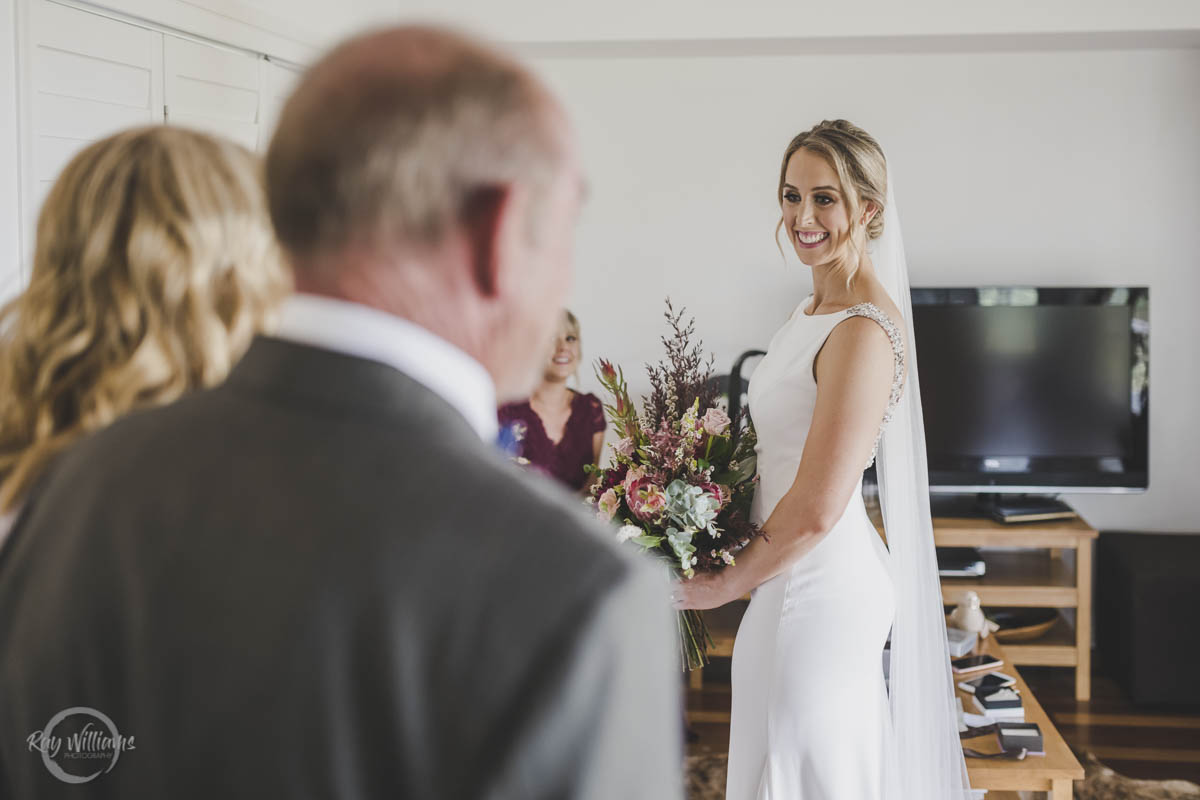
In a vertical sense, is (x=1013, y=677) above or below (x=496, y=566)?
below

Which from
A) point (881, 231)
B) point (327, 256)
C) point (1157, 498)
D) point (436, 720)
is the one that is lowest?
point (1157, 498)

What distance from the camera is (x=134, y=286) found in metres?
0.93

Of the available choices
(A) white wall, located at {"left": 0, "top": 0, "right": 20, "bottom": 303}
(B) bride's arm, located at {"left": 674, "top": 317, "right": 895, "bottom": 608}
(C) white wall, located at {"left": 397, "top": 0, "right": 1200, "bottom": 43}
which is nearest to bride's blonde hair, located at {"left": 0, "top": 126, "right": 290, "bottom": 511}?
(B) bride's arm, located at {"left": 674, "top": 317, "right": 895, "bottom": 608}

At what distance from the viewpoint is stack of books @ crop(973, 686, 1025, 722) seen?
2822 mm

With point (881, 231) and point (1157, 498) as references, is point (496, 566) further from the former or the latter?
point (1157, 498)

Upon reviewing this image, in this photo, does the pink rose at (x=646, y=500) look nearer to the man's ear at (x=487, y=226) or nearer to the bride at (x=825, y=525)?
the bride at (x=825, y=525)

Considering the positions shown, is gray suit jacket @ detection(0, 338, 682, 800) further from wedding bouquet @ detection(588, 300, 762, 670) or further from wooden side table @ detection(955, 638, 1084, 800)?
wooden side table @ detection(955, 638, 1084, 800)

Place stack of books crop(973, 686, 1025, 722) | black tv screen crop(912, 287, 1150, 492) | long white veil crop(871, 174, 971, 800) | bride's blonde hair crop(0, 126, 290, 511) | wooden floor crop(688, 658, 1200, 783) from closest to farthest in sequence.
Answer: bride's blonde hair crop(0, 126, 290, 511), long white veil crop(871, 174, 971, 800), stack of books crop(973, 686, 1025, 722), wooden floor crop(688, 658, 1200, 783), black tv screen crop(912, 287, 1150, 492)

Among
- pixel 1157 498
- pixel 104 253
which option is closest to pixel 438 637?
pixel 104 253

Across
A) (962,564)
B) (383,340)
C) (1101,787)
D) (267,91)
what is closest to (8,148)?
(267,91)

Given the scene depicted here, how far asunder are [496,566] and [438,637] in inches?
1.8

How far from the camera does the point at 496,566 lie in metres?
0.52

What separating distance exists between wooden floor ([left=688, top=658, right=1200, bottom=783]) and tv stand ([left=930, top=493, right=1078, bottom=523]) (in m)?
0.70

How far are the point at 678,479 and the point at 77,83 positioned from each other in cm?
195
